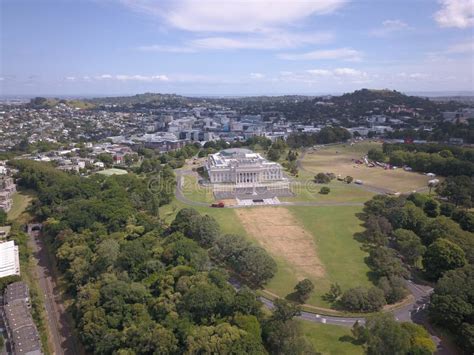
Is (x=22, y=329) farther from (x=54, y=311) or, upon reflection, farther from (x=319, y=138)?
(x=319, y=138)

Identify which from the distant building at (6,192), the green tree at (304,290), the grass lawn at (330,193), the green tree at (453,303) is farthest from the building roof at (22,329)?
the grass lawn at (330,193)

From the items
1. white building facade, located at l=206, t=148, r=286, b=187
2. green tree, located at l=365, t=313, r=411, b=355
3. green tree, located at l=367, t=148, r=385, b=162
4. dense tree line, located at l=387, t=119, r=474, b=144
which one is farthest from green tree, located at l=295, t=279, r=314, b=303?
dense tree line, located at l=387, t=119, r=474, b=144

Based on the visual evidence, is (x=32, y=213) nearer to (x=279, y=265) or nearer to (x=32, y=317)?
(x=32, y=317)

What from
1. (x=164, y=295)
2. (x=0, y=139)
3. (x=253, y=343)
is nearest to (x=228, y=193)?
(x=164, y=295)

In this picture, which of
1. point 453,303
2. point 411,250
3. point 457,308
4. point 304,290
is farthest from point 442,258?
point 304,290

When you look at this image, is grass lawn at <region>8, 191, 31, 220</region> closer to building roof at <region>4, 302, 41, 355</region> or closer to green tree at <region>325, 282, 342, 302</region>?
building roof at <region>4, 302, 41, 355</region>
